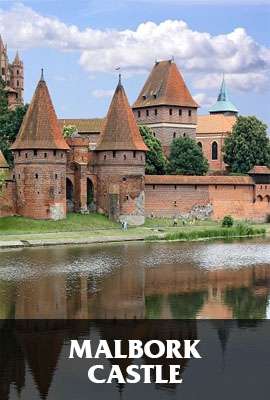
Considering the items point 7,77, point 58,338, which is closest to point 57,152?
point 58,338

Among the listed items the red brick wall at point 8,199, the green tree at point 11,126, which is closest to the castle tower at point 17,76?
the green tree at point 11,126

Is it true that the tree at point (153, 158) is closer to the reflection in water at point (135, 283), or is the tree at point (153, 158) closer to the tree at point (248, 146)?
the tree at point (248, 146)

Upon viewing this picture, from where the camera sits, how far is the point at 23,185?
43.6 m

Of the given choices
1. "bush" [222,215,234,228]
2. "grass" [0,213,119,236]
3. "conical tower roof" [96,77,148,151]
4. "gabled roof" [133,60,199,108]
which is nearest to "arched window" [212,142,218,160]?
"gabled roof" [133,60,199,108]

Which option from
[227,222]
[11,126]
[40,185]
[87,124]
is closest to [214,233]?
[227,222]

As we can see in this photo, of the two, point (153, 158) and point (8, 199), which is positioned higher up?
point (153, 158)

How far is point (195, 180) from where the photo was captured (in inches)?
1941

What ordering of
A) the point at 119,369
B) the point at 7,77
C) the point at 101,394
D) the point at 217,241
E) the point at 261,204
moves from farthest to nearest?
the point at 7,77
the point at 261,204
the point at 217,241
the point at 119,369
the point at 101,394

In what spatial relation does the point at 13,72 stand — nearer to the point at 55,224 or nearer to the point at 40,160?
the point at 40,160

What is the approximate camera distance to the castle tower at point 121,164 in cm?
4522

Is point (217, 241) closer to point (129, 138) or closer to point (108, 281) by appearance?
point (129, 138)

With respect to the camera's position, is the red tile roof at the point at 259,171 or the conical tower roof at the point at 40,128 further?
the red tile roof at the point at 259,171

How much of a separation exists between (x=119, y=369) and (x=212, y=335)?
3168mm

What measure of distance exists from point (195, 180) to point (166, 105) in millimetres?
13133
